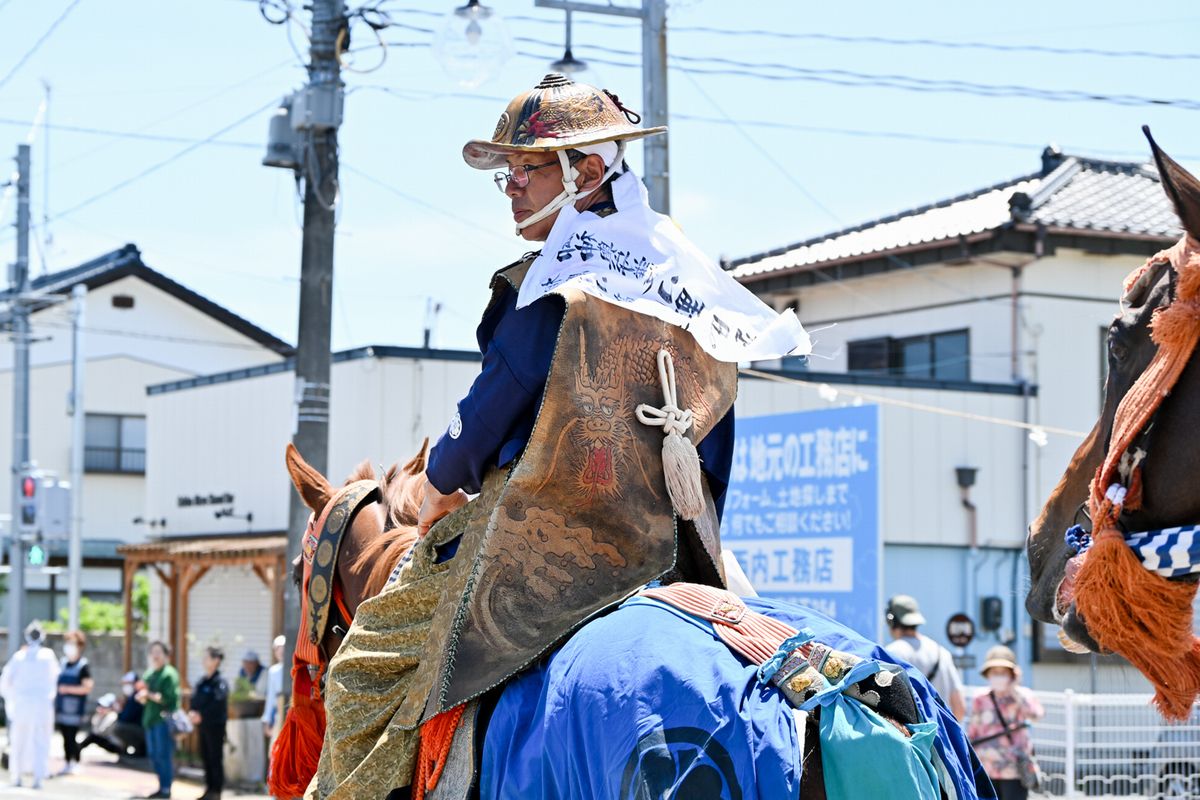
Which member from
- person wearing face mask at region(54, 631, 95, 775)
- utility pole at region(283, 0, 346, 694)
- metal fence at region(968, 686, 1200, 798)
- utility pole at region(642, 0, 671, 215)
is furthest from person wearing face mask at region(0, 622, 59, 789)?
utility pole at region(642, 0, 671, 215)

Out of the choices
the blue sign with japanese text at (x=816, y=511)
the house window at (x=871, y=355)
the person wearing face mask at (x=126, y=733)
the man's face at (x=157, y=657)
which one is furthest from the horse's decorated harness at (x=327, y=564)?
the person wearing face mask at (x=126, y=733)

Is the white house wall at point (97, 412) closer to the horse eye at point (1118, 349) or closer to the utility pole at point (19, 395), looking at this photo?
the utility pole at point (19, 395)

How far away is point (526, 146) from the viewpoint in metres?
3.87

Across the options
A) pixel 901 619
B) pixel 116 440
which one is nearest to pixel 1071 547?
pixel 901 619

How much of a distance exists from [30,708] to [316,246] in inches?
374

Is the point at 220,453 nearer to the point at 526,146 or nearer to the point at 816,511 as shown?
the point at 816,511

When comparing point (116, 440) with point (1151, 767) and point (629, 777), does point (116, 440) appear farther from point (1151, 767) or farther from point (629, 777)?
point (629, 777)

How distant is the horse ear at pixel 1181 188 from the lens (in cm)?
263

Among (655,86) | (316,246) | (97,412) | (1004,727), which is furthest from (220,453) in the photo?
(97,412)

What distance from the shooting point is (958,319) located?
21.4 metres

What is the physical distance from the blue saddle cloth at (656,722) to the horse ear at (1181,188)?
1.17 m

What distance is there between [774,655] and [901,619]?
6913 millimetres

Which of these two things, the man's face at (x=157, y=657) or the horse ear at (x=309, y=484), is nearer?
the horse ear at (x=309, y=484)

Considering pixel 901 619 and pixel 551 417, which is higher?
pixel 551 417
